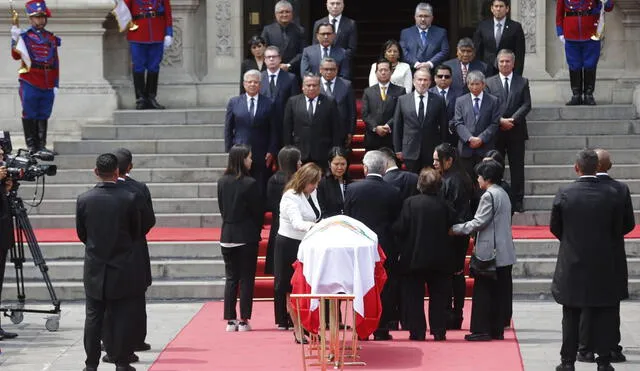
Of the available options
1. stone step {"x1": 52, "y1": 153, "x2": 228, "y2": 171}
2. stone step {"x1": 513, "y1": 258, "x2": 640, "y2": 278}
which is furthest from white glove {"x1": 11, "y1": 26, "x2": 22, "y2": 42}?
stone step {"x1": 513, "y1": 258, "x2": 640, "y2": 278}

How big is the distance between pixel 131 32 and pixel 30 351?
7.36 m

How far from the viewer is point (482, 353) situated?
13.6 m

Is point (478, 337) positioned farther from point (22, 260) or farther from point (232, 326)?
point (22, 260)

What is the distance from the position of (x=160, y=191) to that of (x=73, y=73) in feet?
8.55

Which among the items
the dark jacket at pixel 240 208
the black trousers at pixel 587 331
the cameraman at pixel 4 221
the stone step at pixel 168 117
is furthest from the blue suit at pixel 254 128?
the black trousers at pixel 587 331

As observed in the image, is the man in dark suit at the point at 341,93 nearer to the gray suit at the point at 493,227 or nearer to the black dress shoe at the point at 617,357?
the gray suit at the point at 493,227

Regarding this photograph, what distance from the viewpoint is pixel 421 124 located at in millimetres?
17422

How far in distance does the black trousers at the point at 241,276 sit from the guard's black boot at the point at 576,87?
276 inches

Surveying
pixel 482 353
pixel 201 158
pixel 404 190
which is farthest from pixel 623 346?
pixel 201 158

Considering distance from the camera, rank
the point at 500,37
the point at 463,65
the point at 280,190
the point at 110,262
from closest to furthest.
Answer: the point at 110,262 → the point at 280,190 → the point at 463,65 → the point at 500,37

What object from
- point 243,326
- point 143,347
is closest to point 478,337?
Result: point 243,326

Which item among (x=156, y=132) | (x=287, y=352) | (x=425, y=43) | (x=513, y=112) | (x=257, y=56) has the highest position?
(x=425, y=43)

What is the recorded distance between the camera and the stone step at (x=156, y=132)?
2028cm

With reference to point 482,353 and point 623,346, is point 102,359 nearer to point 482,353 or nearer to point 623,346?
point 482,353
